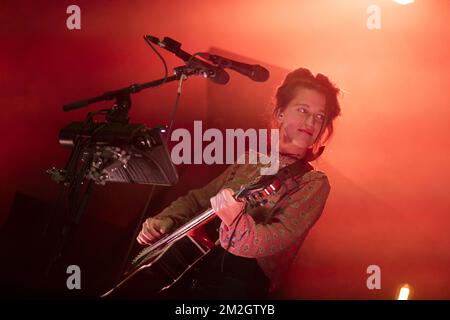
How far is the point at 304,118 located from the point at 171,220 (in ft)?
2.52

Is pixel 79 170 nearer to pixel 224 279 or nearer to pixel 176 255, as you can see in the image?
pixel 176 255

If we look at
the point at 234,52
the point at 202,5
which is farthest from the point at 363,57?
the point at 202,5

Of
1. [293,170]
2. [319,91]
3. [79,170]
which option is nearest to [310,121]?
[319,91]

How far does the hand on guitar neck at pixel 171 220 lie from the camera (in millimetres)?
1923

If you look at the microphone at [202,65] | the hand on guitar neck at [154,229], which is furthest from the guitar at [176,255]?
the microphone at [202,65]

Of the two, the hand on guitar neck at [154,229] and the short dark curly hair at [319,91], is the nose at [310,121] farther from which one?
the hand on guitar neck at [154,229]

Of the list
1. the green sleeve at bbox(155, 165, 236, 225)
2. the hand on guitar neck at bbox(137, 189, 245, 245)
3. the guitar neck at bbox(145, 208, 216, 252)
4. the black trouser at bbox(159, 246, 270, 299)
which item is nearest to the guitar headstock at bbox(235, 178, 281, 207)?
the hand on guitar neck at bbox(137, 189, 245, 245)

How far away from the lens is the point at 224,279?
2.14 metres

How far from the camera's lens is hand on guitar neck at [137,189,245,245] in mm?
1923

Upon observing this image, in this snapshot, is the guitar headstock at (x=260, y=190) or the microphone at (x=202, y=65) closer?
the microphone at (x=202, y=65)

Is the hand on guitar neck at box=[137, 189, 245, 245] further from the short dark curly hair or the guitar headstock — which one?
the short dark curly hair

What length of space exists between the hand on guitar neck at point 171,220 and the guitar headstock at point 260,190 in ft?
0.14

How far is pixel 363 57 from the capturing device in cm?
237
